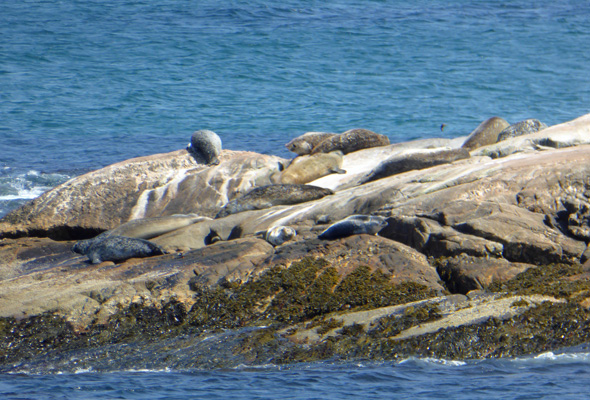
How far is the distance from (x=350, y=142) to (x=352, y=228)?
6.24 m

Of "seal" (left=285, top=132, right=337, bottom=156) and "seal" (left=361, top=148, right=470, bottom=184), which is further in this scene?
"seal" (left=285, top=132, right=337, bottom=156)

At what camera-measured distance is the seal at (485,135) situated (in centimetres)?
1352

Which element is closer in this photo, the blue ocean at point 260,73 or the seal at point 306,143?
the seal at point 306,143

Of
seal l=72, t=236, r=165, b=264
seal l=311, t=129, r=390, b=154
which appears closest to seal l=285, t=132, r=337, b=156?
seal l=311, t=129, r=390, b=154

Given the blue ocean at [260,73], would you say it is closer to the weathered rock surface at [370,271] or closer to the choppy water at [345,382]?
the weathered rock surface at [370,271]

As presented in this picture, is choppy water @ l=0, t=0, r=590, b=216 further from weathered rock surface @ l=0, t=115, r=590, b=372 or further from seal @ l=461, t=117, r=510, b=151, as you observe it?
weathered rock surface @ l=0, t=115, r=590, b=372

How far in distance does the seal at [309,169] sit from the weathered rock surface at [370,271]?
1.66 meters

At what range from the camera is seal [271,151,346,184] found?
11945 millimetres

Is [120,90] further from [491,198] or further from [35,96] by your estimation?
[491,198]

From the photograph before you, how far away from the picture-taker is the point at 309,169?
→ 12164 mm

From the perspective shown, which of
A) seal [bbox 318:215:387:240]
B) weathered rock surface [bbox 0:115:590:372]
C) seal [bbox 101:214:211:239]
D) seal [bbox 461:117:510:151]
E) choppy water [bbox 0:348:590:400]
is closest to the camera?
choppy water [bbox 0:348:590:400]

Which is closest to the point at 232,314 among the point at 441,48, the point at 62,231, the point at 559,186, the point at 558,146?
the point at 559,186

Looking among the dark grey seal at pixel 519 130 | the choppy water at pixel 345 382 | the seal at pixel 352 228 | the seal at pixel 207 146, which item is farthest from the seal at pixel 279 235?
the dark grey seal at pixel 519 130

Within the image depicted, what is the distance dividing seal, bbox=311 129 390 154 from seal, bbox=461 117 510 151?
164cm
